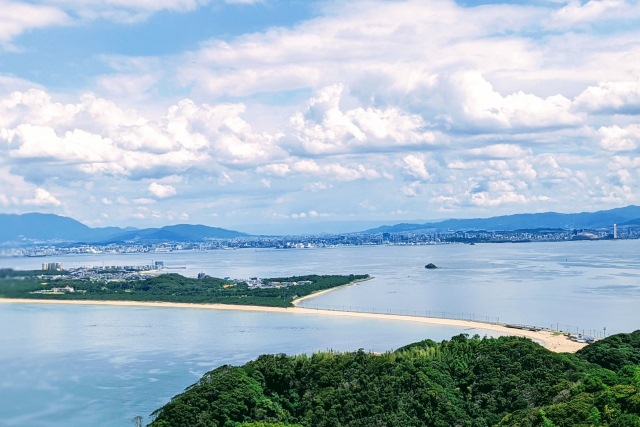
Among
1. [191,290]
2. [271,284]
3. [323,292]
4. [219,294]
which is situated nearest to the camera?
[219,294]

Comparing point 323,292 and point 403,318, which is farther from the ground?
point 323,292

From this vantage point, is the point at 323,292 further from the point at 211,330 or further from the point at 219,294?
the point at 211,330

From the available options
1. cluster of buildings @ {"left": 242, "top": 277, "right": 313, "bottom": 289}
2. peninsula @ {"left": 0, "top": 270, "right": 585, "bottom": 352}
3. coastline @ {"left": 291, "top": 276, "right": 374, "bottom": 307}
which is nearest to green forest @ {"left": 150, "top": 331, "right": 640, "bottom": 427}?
peninsula @ {"left": 0, "top": 270, "right": 585, "bottom": 352}

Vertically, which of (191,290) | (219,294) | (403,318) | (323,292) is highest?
(191,290)

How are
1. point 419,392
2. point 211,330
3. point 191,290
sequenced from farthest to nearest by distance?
point 191,290
point 211,330
point 419,392

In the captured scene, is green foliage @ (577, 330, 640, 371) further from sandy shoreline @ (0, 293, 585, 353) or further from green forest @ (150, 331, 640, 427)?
sandy shoreline @ (0, 293, 585, 353)

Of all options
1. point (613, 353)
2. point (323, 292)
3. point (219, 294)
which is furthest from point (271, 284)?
point (613, 353)

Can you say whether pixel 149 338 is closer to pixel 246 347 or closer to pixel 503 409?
pixel 246 347

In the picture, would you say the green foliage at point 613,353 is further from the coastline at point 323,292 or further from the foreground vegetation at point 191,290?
the coastline at point 323,292
